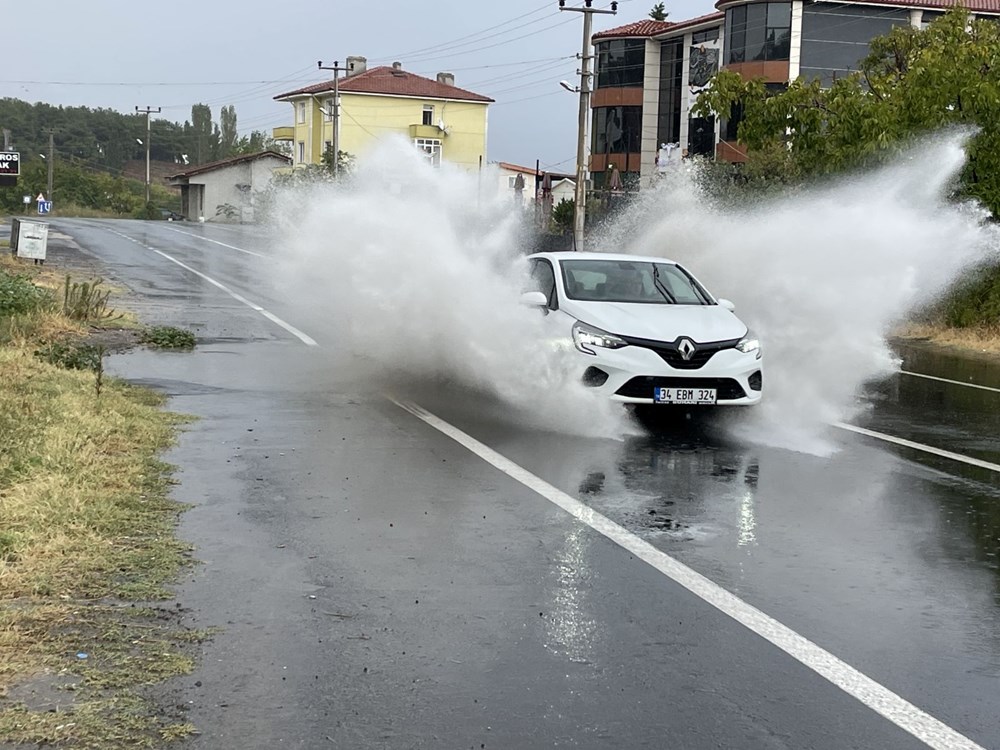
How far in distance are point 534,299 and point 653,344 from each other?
52.6 inches

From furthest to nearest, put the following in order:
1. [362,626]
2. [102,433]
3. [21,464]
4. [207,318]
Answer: [207,318] → [102,433] → [21,464] → [362,626]

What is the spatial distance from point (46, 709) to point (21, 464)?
387 cm

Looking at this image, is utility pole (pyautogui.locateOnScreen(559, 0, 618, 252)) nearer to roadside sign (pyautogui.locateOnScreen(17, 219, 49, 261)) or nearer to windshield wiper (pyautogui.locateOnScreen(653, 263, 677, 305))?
roadside sign (pyautogui.locateOnScreen(17, 219, 49, 261))

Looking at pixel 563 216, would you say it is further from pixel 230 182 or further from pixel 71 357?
pixel 230 182

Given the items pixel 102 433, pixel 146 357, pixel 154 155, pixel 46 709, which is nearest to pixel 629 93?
pixel 146 357

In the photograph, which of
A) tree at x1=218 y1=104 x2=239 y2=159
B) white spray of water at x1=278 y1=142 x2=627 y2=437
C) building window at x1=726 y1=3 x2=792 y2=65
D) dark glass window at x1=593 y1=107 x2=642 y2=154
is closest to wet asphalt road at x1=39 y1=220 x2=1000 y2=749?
white spray of water at x1=278 y1=142 x2=627 y2=437

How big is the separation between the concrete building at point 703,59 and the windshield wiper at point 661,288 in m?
28.1

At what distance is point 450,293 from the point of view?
1219cm

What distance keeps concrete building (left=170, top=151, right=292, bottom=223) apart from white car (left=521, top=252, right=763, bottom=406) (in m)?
80.9

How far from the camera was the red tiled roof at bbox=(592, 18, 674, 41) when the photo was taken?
201 feet

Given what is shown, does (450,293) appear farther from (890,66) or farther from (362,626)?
(890,66)

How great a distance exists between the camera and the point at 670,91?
61.5 m

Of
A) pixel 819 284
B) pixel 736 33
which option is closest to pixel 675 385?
pixel 819 284

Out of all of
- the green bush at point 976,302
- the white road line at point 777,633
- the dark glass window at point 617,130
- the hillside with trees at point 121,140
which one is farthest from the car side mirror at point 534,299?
the hillside with trees at point 121,140
